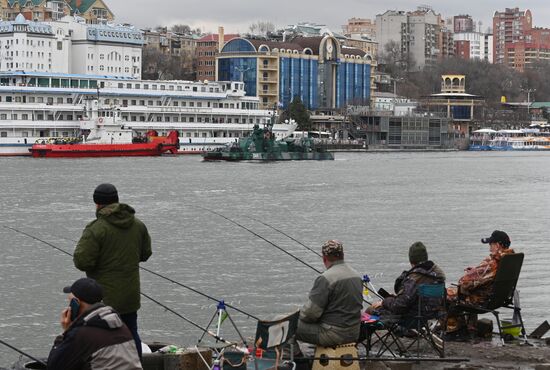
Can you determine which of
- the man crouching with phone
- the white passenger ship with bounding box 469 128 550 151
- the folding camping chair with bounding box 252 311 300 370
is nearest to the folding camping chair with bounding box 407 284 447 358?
the folding camping chair with bounding box 252 311 300 370

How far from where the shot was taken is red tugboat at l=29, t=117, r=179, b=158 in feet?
259

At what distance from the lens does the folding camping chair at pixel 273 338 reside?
8281mm

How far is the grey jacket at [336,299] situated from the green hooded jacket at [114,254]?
1278 millimetres

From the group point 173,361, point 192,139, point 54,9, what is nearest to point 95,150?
point 192,139

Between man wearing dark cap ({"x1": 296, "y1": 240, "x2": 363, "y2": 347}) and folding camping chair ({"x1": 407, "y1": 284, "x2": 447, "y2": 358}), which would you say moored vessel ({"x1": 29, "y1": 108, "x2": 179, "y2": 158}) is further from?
man wearing dark cap ({"x1": 296, "y1": 240, "x2": 363, "y2": 347})

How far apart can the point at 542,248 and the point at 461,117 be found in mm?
130684

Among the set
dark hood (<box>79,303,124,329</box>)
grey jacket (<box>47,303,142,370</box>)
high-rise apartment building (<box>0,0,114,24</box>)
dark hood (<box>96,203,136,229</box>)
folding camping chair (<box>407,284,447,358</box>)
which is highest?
high-rise apartment building (<box>0,0,114,24</box>)

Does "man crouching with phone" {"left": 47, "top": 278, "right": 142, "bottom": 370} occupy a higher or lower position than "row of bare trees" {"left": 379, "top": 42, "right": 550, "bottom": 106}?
lower

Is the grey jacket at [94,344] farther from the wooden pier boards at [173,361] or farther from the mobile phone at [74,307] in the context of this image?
the wooden pier boards at [173,361]

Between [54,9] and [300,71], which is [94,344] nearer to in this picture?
[300,71]

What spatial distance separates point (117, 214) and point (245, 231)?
19.2 m

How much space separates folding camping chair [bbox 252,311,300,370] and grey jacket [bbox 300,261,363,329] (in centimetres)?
21

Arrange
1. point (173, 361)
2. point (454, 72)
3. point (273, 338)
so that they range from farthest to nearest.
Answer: point (454, 72)
point (173, 361)
point (273, 338)

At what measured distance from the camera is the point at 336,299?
335 inches
